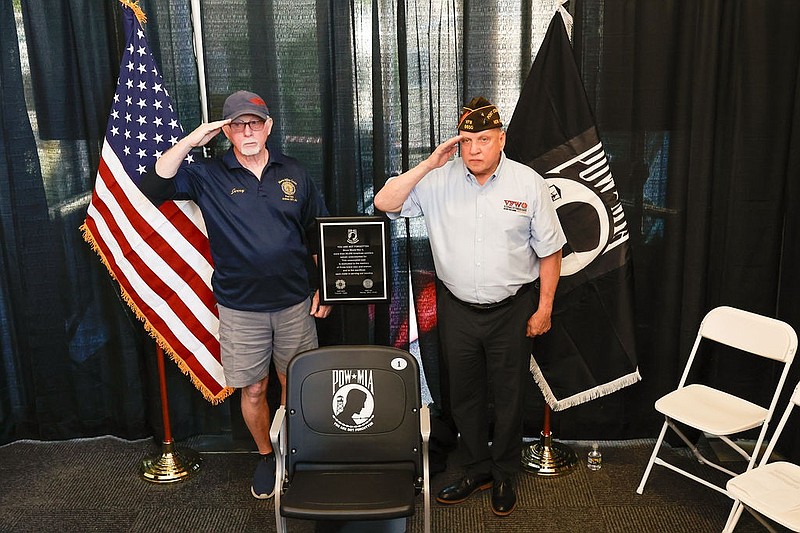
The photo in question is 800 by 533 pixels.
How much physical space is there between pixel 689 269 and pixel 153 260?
268 cm

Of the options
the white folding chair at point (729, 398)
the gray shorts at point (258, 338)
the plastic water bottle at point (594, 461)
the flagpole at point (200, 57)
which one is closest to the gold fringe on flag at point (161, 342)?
the gray shorts at point (258, 338)

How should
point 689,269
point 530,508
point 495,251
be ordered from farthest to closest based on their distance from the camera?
1. point 689,269
2. point 530,508
3. point 495,251

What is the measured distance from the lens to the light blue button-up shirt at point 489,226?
3.26 m

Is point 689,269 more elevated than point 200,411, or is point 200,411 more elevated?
point 689,269

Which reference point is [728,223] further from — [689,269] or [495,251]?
[495,251]

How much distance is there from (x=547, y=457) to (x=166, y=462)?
1974mm

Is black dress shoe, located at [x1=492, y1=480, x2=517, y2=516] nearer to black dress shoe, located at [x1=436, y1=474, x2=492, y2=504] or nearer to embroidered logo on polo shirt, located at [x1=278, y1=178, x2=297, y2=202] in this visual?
black dress shoe, located at [x1=436, y1=474, x2=492, y2=504]

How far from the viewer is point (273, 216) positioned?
11.1ft

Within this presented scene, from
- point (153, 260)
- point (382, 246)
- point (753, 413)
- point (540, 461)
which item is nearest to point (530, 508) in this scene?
point (540, 461)

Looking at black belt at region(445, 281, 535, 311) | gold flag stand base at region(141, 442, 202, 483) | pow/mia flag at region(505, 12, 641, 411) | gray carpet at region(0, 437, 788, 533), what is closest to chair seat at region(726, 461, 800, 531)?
gray carpet at region(0, 437, 788, 533)

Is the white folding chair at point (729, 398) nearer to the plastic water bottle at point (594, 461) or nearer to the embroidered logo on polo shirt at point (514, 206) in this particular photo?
the plastic water bottle at point (594, 461)

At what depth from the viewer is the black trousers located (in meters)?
3.40

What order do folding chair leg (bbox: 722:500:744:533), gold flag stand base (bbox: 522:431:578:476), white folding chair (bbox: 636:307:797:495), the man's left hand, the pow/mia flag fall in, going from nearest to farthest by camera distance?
folding chair leg (bbox: 722:500:744:533), white folding chair (bbox: 636:307:797:495), the man's left hand, the pow/mia flag, gold flag stand base (bbox: 522:431:578:476)

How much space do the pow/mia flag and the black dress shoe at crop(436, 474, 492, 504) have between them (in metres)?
0.53
